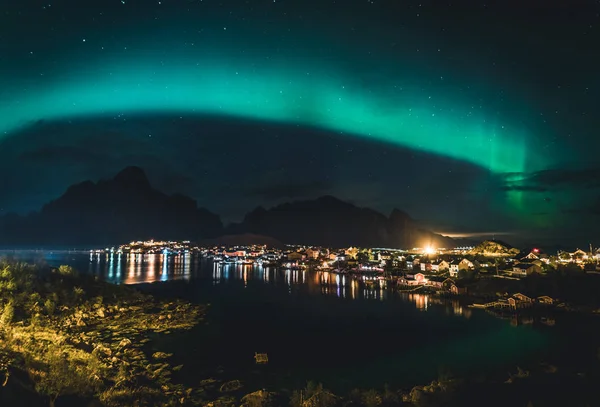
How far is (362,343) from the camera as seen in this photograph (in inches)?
663

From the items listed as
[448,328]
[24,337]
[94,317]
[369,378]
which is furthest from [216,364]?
[448,328]

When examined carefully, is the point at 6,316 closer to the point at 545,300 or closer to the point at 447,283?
the point at 545,300

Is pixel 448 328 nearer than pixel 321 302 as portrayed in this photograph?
Yes

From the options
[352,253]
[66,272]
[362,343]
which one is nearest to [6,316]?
[66,272]

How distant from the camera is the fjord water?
1271 cm

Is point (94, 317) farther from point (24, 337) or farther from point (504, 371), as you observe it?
point (504, 371)

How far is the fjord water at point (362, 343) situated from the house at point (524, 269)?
1107 cm

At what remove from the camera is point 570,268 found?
3106 centimetres

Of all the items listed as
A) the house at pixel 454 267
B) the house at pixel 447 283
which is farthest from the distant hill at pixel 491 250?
the house at pixel 447 283

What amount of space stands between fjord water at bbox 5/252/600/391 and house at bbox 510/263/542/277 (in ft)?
36.3

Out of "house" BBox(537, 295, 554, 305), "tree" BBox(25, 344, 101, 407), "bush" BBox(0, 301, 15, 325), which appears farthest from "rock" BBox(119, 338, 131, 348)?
"house" BBox(537, 295, 554, 305)

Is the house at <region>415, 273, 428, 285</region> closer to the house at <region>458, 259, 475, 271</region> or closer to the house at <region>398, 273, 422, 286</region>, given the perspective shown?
the house at <region>398, 273, 422, 286</region>

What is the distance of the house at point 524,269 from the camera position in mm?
33000

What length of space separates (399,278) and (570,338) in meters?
21.7
